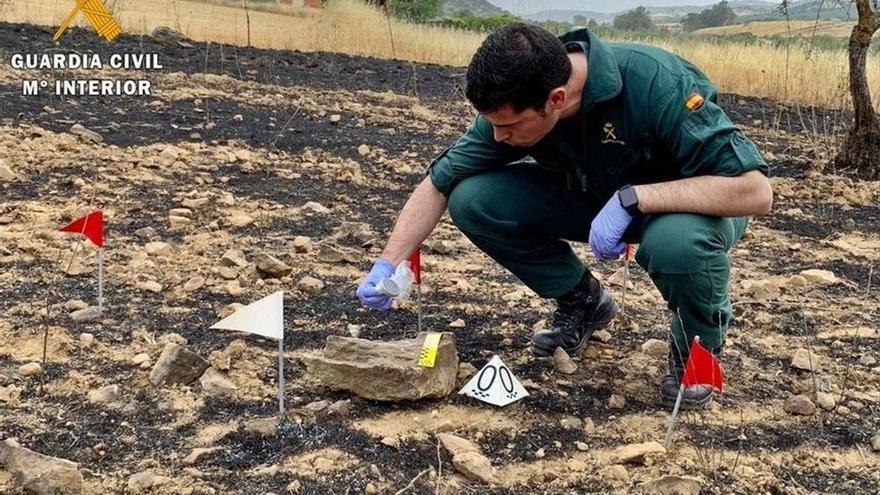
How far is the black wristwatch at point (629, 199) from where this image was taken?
2.36 metres

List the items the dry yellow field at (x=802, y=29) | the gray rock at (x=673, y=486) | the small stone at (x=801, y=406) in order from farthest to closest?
1. the dry yellow field at (x=802, y=29)
2. the small stone at (x=801, y=406)
3. the gray rock at (x=673, y=486)

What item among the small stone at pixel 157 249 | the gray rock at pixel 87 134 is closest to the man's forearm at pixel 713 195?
the small stone at pixel 157 249

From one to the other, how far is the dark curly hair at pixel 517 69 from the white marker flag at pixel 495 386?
0.78m

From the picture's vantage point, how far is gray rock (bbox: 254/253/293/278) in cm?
337

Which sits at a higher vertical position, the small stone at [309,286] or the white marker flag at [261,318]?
the white marker flag at [261,318]

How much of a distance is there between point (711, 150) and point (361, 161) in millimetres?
3532

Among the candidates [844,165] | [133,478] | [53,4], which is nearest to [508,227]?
[133,478]

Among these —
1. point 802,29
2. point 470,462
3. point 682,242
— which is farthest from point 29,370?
point 802,29

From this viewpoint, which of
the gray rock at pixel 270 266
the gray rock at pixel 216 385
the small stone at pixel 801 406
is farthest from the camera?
the gray rock at pixel 270 266

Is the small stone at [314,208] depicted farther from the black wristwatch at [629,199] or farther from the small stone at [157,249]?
the black wristwatch at [629,199]

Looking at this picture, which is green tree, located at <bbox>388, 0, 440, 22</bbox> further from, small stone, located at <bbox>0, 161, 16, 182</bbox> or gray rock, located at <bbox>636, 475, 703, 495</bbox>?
gray rock, located at <bbox>636, 475, 703, 495</bbox>

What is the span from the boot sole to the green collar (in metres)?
0.87

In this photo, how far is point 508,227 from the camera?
2766mm

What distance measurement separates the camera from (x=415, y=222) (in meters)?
2.71
